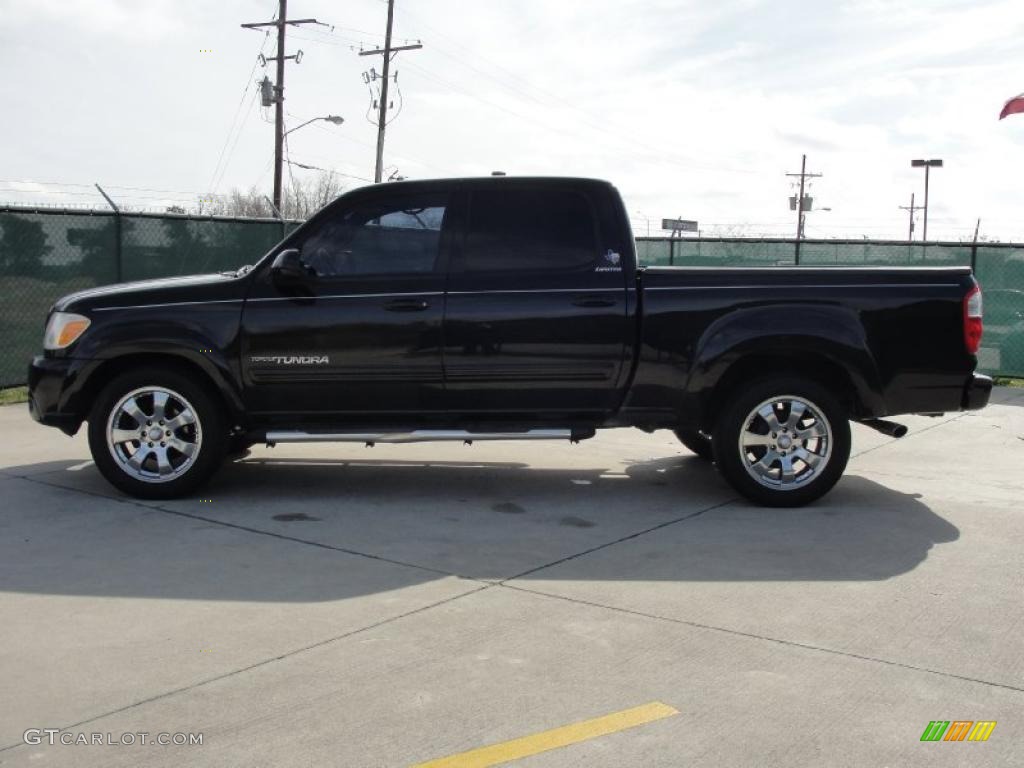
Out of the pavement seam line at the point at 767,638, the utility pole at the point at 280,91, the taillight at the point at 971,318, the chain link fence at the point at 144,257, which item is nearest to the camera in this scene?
the pavement seam line at the point at 767,638

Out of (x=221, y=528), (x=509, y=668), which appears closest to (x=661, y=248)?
(x=221, y=528)

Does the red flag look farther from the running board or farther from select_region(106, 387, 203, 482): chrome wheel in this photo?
select_region(106, 387, 203, 482): chrome wheel

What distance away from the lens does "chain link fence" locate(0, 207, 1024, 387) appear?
39.9 feet

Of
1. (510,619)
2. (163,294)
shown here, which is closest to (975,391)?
(510,619)

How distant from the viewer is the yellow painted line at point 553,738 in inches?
140

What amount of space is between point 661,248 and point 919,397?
34.7 ft

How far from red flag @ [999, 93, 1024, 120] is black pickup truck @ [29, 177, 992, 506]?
34.0 ft

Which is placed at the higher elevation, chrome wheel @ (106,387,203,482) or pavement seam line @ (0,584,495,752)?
chrome wheel @ (106,387,203,482)

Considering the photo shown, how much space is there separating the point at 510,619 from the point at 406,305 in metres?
2.74

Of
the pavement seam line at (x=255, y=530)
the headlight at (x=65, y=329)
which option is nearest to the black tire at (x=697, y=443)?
the pavement seam line at (x=255, y=530)

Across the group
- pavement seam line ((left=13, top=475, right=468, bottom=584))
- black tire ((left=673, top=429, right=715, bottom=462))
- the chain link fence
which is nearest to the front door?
pavement seam line ((left=13, top=475, right=468, bottom=584))

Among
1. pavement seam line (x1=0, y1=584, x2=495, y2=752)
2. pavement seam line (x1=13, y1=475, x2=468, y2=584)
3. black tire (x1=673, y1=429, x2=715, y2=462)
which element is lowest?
pavement seam line (x1=0, y1=584, x2=495, y2=752)

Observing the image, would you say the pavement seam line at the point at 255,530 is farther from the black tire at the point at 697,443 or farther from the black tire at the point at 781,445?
the black tire at the point at 697,443

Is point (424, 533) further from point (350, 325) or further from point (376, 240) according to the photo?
point (376, 240)
